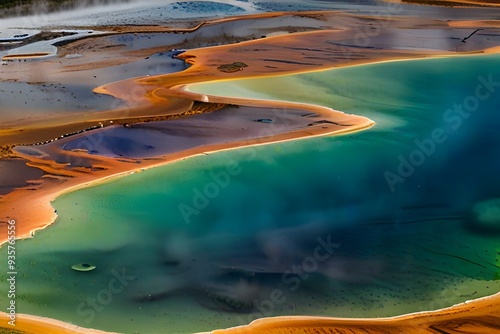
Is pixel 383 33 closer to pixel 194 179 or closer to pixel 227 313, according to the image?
pixel 194 179

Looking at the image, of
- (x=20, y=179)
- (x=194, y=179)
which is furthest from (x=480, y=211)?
(x=20, y=179)
